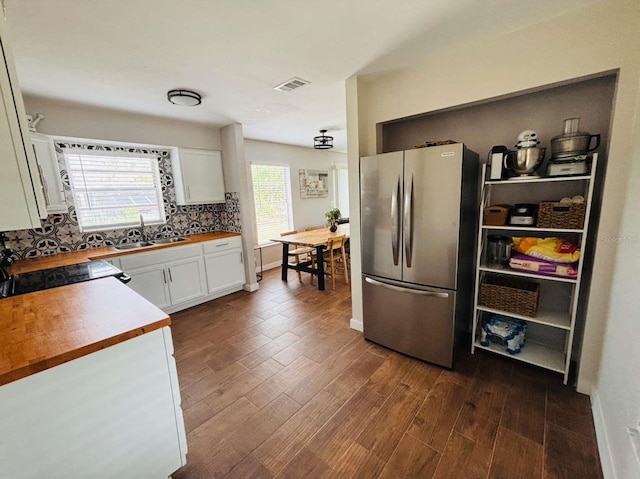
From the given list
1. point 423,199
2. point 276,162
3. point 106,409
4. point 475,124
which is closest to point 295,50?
point 423,199

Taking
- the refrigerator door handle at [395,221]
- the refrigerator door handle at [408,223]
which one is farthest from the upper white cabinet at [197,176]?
the refrigerator door handle at [408,223]

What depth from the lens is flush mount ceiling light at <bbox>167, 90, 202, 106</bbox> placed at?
246 cm

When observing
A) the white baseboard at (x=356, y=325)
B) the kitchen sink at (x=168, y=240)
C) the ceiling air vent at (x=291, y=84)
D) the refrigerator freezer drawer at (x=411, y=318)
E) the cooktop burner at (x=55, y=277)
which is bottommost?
the white baseboard at (x=356, y=325)

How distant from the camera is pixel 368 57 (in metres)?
1.99

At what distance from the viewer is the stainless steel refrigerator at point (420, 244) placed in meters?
1.90

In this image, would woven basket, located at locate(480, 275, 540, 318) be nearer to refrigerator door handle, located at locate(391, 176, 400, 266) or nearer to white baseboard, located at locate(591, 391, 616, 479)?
white baseboard, located at locate(591, 391, 616, 479)

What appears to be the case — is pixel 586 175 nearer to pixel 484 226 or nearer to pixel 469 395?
pixel 484 226

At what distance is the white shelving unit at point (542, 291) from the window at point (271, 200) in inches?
146

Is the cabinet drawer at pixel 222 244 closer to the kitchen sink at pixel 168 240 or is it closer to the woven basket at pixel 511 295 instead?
the kitchen sink at pixel 168 240

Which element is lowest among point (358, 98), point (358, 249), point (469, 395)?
point (469, 395)

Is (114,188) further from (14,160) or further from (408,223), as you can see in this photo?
(408,223)

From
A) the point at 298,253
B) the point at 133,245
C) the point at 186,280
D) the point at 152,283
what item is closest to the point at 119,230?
the point at 133,245

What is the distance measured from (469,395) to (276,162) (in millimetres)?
4537

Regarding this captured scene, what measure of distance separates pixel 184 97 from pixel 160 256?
174cm
